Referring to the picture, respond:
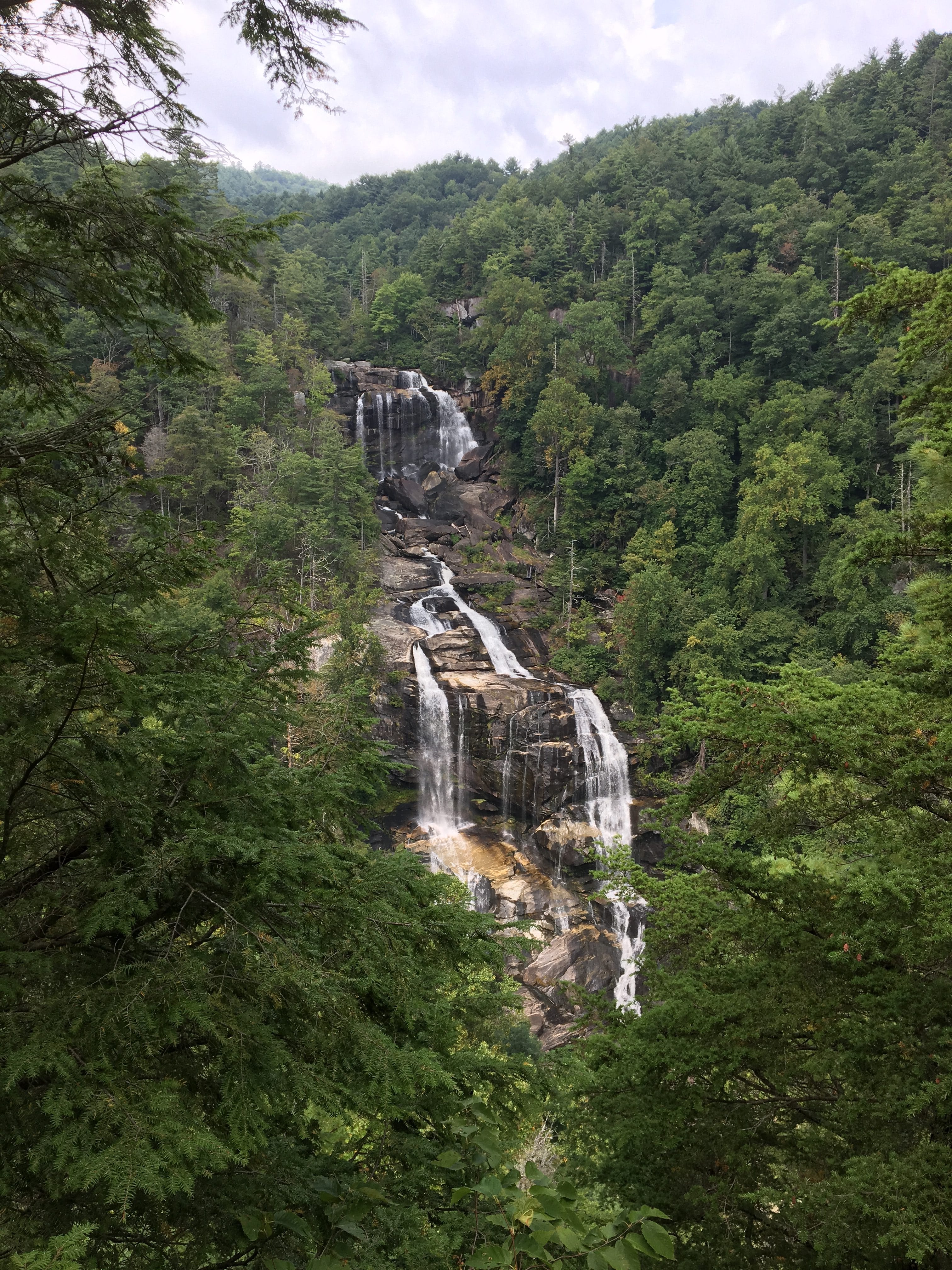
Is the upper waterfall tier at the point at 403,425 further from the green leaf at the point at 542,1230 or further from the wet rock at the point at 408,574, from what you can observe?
the green leaf at the point at 542,1230

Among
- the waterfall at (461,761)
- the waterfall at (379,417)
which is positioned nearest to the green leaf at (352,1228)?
the waterfall at (461,761)

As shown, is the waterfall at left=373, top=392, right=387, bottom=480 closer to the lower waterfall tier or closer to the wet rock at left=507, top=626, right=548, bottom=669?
the wet rock at left=507, top=626, right=548, bottom=669

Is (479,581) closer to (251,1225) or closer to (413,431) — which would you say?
(413,431)

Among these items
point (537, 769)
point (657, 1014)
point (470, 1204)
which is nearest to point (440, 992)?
point (470, 1204)

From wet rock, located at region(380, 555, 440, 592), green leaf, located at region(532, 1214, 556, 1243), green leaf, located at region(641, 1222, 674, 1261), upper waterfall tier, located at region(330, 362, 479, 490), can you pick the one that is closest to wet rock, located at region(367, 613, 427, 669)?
wet rock, located at region(380, 555, 440, 592)

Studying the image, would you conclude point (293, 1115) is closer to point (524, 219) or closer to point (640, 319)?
point (640, 319)

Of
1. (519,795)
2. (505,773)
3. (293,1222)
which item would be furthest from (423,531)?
(293,1222)

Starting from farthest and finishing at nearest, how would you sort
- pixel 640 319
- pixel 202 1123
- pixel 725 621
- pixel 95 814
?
pixel 640 319
pixel 725 621
pixel 95 814
pixel 202 1123
